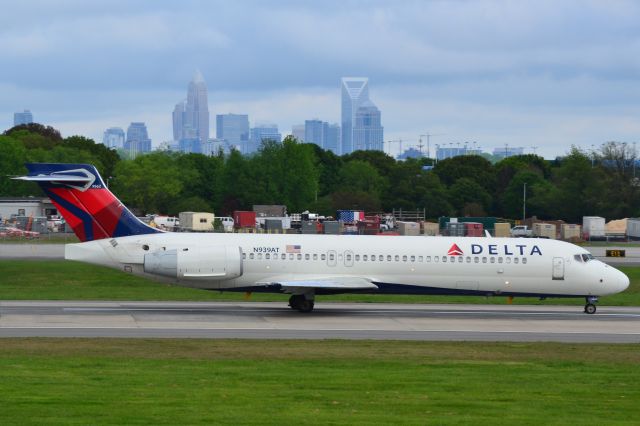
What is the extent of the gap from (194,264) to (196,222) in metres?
65.4

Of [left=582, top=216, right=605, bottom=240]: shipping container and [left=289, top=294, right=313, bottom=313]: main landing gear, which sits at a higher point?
[left=582, top=216, right=605, bottom=240]: shipping container

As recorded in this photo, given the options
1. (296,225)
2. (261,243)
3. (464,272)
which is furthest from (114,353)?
(296,225)

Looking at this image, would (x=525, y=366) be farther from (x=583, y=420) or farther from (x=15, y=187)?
(x=15, y=187)

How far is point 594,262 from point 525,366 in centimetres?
1546

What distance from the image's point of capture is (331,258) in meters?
37.7

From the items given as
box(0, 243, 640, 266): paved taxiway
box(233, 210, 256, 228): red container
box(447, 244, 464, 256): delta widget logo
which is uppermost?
box(233, 210, 256, 228): red container

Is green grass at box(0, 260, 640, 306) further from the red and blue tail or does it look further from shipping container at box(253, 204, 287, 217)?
shipping container at box(253, 204, 287, 217)

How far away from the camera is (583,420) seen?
18.4 m

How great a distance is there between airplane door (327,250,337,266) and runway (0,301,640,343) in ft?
5.77

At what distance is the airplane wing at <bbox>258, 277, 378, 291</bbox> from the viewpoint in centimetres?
3659

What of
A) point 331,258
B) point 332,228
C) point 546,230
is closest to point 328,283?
point 331,258

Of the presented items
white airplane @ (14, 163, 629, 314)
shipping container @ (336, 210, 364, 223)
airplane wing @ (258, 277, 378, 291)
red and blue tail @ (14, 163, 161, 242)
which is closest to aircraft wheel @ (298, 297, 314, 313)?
white airplane @ (14, 163, 629, 314)

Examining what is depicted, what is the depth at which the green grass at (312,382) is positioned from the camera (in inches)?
721

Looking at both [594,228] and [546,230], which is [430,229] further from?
[594,228]
